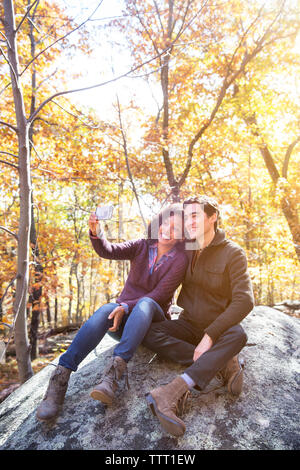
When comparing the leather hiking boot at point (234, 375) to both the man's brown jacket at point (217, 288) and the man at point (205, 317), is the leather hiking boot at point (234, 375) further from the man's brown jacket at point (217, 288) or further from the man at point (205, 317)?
the man's brown jacket at point (217, 288)

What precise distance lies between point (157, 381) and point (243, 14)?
6.93m

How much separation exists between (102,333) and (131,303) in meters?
0.34

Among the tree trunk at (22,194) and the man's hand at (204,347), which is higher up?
the tree trunk at (22,194)

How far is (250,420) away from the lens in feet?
5.78

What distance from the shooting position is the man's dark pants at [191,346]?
69.7 inches

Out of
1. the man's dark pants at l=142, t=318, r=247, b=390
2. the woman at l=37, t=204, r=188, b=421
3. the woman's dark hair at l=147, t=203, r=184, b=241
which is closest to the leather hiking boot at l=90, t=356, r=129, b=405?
the woman at l=37, t=204, r=188, b=421

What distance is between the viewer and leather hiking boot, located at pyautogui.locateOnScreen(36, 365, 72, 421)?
180 cm

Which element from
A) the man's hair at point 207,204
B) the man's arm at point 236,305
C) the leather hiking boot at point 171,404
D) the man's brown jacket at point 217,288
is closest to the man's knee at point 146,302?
the man's brown jacket at point 217,288

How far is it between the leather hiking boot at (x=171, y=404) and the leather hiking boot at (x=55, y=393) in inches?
25.1

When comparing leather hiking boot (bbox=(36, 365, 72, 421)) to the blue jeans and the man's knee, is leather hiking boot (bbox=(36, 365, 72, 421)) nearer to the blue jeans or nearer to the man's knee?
the blue jeans

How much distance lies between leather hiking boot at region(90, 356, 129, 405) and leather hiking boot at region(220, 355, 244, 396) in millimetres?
765

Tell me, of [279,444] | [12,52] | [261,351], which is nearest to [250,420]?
[279,444]

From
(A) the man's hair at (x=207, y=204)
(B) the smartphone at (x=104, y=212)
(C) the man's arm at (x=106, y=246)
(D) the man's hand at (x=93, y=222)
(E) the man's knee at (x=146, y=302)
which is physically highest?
(A) the man's hair at (x=207, y=204)
